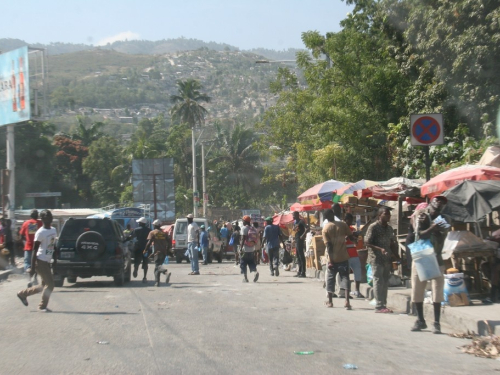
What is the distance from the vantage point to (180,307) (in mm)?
12727

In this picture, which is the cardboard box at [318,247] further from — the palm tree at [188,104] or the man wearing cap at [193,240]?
the palm tree at [188,104]

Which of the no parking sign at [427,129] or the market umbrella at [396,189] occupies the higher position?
the no parking sign at [427,129]

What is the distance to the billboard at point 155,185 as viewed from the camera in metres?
37.4

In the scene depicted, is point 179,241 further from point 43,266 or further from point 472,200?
point 472,200

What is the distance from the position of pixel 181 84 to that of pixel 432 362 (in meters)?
60.7

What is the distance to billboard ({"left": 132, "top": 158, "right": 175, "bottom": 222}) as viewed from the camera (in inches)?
1474

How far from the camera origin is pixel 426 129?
41.6ft

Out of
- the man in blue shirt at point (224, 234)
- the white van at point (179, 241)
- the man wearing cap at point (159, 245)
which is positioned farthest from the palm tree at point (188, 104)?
the man wearing cap at point (159, 245)

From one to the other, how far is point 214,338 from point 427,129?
6162 mm

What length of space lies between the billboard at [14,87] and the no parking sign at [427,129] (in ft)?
85.9

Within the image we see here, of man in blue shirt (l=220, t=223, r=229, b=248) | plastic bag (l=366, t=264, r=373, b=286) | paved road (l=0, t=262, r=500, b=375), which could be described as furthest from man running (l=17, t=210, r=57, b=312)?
man in blue shirt (l=220, t=223, r=229, b=248)

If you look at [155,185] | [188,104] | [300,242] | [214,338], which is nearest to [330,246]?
[214,338]

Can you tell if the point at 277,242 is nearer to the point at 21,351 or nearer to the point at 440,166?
the point at 440,166

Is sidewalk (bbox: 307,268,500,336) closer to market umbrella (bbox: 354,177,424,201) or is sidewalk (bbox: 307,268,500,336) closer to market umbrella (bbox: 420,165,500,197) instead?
market umbrella (bbox: 420,165,500,197)
